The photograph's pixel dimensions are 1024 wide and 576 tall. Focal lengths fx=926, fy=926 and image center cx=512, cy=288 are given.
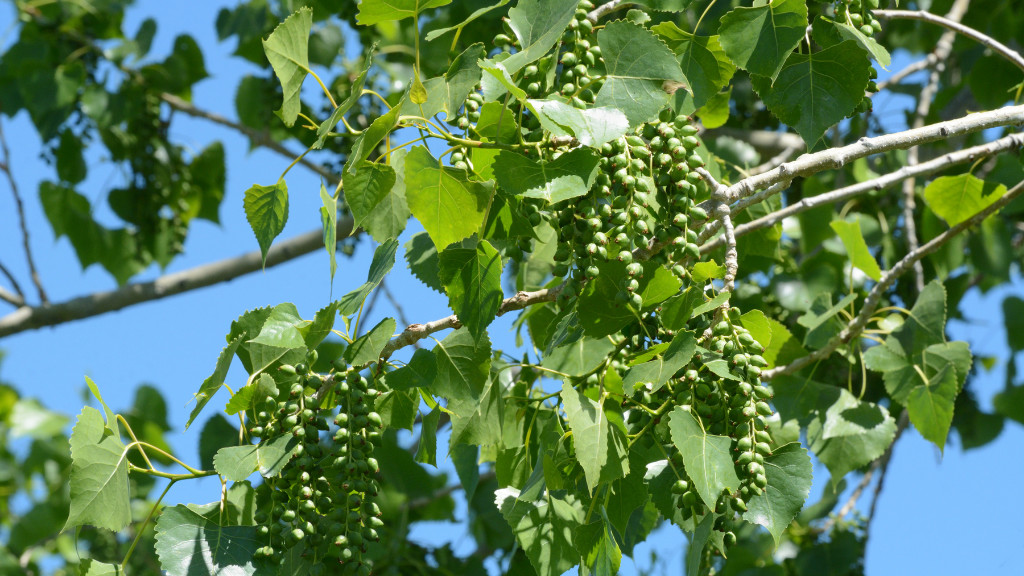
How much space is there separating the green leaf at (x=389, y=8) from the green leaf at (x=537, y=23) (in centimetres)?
10

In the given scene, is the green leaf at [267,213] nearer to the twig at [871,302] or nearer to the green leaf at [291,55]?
the green leaf at [291,55]

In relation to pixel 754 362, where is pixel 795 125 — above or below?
above

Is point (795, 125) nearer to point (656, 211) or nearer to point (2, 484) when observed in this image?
point (656, 211)

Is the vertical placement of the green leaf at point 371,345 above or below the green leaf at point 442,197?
below

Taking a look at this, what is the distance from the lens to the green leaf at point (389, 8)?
1198 mm

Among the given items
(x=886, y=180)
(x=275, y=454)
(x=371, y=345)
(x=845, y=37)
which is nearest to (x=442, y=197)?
(x=371, y=345)

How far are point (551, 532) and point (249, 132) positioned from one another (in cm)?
229

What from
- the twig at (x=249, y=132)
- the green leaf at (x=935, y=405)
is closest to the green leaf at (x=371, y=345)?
the green leaf at (x=935, y=405)

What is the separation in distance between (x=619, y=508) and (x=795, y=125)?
64 cm

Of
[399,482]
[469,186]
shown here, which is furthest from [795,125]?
[399,482]

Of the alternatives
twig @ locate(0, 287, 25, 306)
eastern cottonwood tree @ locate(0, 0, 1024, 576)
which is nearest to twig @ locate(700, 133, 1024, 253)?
eastern cottonwood tree @ locate(0, 0, 1024, 576)

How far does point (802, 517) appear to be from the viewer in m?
2.86

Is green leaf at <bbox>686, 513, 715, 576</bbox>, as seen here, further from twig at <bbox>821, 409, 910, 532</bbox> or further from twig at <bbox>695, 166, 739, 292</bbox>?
twig at <bbox>821, 409, 910, 532</bbox>

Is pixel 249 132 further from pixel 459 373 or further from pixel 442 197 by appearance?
pixel 442 197
